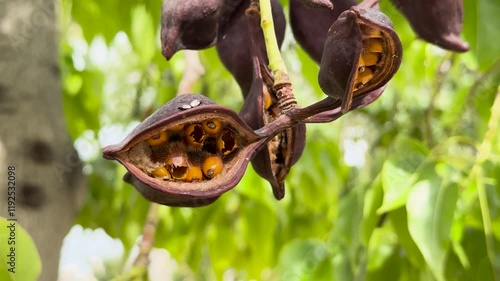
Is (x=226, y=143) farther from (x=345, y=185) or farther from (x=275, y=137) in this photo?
(x=345, y=185)

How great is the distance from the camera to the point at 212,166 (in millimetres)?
536

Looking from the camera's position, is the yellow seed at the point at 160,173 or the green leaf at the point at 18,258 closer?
the yellow seed at the point at 160,173

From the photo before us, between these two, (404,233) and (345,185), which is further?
(345,185)

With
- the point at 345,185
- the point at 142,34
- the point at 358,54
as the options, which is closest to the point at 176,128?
the point at 358,54

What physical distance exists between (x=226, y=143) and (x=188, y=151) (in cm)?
3

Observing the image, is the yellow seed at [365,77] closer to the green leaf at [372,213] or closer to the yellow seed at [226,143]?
the yellow seed at [226,143]

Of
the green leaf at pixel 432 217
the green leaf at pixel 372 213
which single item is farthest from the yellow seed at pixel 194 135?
the green leaf at pixel 372 213

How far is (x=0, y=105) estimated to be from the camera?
1.13 meters

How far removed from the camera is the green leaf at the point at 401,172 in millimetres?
962

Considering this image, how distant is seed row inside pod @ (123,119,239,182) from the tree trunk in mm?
606

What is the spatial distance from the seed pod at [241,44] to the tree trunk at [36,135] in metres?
0.51

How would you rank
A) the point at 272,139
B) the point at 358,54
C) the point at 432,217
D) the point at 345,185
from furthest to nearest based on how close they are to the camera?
1. the point at 345,185
2. the point at 432,217
3. the point at 272,139
4. the point at 358,54

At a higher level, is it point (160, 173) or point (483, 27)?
point (160, 173)

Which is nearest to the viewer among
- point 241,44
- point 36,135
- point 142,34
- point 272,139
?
point 272,139
